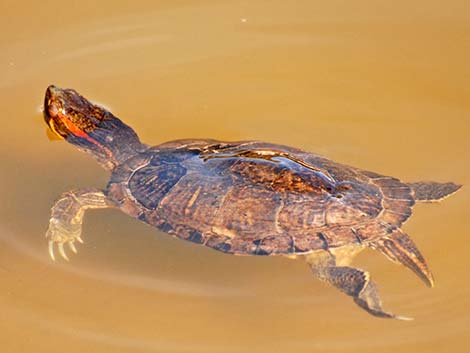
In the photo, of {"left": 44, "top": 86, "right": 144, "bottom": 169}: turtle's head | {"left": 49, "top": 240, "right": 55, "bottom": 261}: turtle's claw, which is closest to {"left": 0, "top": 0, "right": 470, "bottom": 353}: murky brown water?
{"left": 49, "top": 240, "right": 55, "bottom": 261}: turtle's claw

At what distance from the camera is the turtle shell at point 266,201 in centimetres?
488

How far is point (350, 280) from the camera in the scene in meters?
4.72

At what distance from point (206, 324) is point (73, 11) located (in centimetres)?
A: 444

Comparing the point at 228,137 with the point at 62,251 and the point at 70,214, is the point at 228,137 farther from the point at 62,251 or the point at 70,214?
the point at 62,251

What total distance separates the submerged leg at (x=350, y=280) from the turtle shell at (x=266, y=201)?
0.16 meters

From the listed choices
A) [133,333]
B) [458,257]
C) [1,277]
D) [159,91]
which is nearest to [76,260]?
[1,277]

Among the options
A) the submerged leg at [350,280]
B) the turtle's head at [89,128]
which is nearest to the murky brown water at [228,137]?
the submerged leg at [350,280]

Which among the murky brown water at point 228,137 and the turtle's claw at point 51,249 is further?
the turtle's claw at point 51,249

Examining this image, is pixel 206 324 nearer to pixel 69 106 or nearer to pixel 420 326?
pixel 420 326

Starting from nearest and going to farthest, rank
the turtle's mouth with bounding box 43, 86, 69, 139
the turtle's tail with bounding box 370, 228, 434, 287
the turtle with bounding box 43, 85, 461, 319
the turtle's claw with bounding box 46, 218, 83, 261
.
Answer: the turtle's tail with bounding box 370, 228, 434, 287 < the turtle with bounding box 43, 85, 461, 319 < the turtle's claw with bounding box 46, 218, 83, 261 < the turtle's mouth with bounding box 43, 86, 69, 139

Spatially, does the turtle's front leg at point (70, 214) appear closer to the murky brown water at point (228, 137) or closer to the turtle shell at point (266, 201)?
the murky brown water at point (228, 137)

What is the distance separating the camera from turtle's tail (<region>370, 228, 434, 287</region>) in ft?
15.6

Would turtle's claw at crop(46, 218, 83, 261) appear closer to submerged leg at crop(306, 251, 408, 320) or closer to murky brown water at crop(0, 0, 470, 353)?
murky brown water at crop(0, 0, 470, 353)

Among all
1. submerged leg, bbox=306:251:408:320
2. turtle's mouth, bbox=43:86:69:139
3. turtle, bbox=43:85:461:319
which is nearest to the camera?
submerged leg, bbox=306:251:408:320
